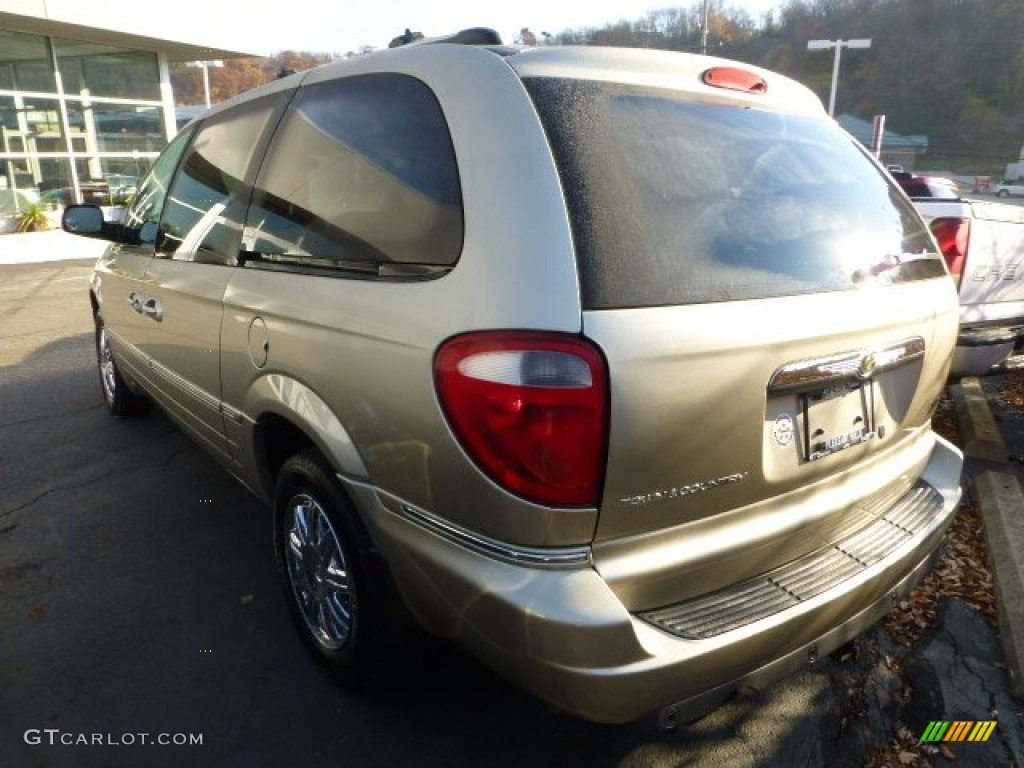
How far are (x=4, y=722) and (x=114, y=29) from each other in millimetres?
19114

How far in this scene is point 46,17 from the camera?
15.5m

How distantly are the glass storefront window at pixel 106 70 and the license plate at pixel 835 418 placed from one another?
21.0 m

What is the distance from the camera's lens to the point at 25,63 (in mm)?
17062

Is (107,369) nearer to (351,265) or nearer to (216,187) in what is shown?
(216,187)

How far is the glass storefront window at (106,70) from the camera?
59.3ft

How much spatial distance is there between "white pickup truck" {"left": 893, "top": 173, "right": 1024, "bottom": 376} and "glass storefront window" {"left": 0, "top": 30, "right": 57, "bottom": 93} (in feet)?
63.3

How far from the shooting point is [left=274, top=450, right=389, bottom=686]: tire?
A: 2.12m

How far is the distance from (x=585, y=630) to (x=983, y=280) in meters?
3.89

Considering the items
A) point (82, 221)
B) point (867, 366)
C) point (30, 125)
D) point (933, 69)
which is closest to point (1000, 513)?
point (867, 366)

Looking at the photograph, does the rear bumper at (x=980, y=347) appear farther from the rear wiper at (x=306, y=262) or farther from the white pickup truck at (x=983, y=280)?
the rear wiper at (x=306, y=262)

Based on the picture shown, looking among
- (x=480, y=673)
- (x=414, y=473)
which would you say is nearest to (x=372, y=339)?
(x=414, y=473)

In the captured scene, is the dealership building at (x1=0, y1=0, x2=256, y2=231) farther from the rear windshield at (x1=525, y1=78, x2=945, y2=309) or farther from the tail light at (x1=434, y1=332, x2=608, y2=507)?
the tail light at (x1=434, y1=332, x2=608, y2=507)

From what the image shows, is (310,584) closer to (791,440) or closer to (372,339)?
(372,339)

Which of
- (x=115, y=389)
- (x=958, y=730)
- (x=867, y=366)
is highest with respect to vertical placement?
(x=867, y=366)
